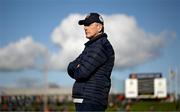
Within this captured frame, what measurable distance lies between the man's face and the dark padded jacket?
4 cm

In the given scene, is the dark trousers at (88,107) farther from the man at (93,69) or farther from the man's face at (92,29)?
the man's face at (92,29)

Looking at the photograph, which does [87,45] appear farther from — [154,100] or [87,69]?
[154,100]

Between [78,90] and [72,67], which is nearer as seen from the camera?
[78,90]

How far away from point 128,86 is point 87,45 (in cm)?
8885

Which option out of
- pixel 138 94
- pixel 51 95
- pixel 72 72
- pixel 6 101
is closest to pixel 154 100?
pixel 138 94

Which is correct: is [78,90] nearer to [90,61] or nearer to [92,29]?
[90,61]

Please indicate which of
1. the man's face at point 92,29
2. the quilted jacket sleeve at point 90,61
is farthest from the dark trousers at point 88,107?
the man's face at point 92,29

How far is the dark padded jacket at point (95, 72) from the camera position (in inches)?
144

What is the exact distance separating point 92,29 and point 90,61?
0.30 metres

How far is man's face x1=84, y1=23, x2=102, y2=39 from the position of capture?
3840 millimetres

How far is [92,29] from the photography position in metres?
3.84

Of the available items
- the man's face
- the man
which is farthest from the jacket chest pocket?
the man's face

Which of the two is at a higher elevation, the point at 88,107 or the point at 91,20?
the point at 91,20

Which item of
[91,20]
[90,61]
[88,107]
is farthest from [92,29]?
[88,107]
